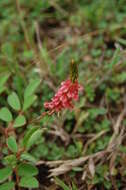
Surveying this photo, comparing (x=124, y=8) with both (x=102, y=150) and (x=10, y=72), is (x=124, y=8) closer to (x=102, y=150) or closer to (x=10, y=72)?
(x=10, y=72)

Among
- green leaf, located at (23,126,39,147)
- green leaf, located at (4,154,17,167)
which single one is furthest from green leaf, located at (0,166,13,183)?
green leaf, located at (23,126,39,147)

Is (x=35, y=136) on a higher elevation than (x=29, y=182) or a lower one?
higher

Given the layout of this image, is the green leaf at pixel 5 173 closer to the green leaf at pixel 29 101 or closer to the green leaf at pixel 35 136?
the green leaf at pixel 35 136

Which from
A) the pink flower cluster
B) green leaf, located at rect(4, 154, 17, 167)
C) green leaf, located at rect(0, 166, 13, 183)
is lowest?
green leaf, located at rect(0, 166, 13, 183)

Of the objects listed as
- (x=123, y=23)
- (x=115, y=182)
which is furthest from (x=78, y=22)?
(x=115, y=182)

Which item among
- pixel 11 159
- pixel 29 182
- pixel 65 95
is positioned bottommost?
pixel 29 182

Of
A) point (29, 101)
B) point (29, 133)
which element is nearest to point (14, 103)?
point (29, 101)

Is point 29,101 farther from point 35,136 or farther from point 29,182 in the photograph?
point 29,182

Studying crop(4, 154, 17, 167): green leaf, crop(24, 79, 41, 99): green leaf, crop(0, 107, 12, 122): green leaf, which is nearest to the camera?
crop(4, 154, 17, 167): green leaf

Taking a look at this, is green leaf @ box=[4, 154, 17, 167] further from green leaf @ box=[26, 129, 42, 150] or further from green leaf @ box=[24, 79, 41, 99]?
green leaf @ box=[24, 79, 41, 99]
